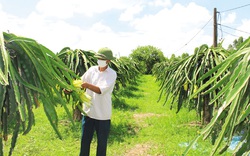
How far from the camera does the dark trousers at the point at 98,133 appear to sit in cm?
386

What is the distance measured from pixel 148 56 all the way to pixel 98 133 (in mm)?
46726

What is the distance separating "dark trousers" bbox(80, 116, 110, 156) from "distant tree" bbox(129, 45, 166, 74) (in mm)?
44595

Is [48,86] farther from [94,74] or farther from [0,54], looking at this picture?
[94,74]

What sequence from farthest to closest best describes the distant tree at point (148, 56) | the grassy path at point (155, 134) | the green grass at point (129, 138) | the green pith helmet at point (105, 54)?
the distant tree at point (148, 56) → the grassy path at point (155, 134) → the green grass at point (129, 138) → the green pith helmet at point (105, 54)

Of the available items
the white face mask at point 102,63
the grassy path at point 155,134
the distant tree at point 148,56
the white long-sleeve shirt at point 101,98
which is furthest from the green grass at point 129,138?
the distant tree at point 148,56

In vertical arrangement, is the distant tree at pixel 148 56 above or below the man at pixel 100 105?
above

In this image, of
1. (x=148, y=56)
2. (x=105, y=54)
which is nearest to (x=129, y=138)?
(x=105, y=54)

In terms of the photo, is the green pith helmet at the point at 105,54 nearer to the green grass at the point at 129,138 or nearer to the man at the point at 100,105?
the man at the point at 100,105

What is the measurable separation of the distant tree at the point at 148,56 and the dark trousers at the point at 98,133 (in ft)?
146

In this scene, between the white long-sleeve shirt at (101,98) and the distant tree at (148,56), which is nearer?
the white long-sleeve shirt at (101,98)

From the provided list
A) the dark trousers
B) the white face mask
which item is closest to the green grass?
the dark trousers

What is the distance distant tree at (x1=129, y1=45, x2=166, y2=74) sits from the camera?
1964 inches

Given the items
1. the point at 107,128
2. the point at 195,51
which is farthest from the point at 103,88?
the point at 195,51

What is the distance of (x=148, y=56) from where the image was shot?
1977 inches
